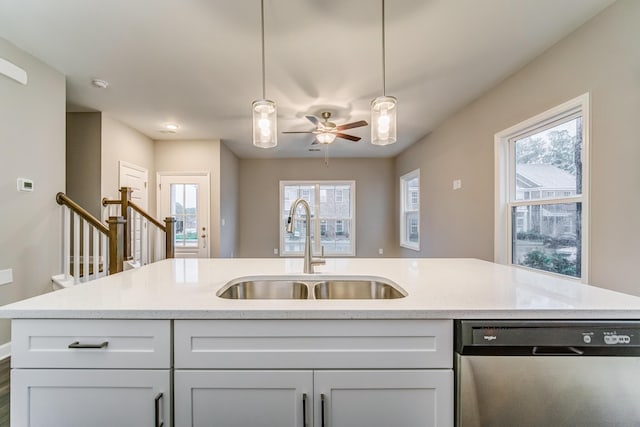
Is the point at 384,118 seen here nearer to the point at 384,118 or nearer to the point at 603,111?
the point at 384,118

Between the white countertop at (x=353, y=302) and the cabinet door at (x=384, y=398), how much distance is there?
8.1 inches

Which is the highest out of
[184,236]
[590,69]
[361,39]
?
[361,39]

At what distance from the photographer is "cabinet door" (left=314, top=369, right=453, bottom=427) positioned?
93 centimetres

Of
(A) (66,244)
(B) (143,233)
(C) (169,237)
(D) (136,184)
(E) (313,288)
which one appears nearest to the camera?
(E) (313,288)

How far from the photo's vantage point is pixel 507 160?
2.79 m

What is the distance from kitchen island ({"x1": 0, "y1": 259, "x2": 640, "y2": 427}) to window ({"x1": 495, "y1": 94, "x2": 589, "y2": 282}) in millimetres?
1488

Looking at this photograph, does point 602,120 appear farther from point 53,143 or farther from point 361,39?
point 53,143

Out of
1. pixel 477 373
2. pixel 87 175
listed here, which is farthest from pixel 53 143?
pixel 477 373

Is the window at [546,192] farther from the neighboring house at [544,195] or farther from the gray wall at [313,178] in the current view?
the gray wall at [313,178]

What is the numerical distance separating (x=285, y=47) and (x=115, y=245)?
2361mm

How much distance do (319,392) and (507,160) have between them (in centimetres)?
289

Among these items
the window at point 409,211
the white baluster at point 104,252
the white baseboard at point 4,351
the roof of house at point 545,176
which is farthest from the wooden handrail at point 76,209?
the window at point 409,211

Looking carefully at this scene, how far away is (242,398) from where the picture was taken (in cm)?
93

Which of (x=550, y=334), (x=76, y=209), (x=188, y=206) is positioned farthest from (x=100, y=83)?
(x=550, y=334)
